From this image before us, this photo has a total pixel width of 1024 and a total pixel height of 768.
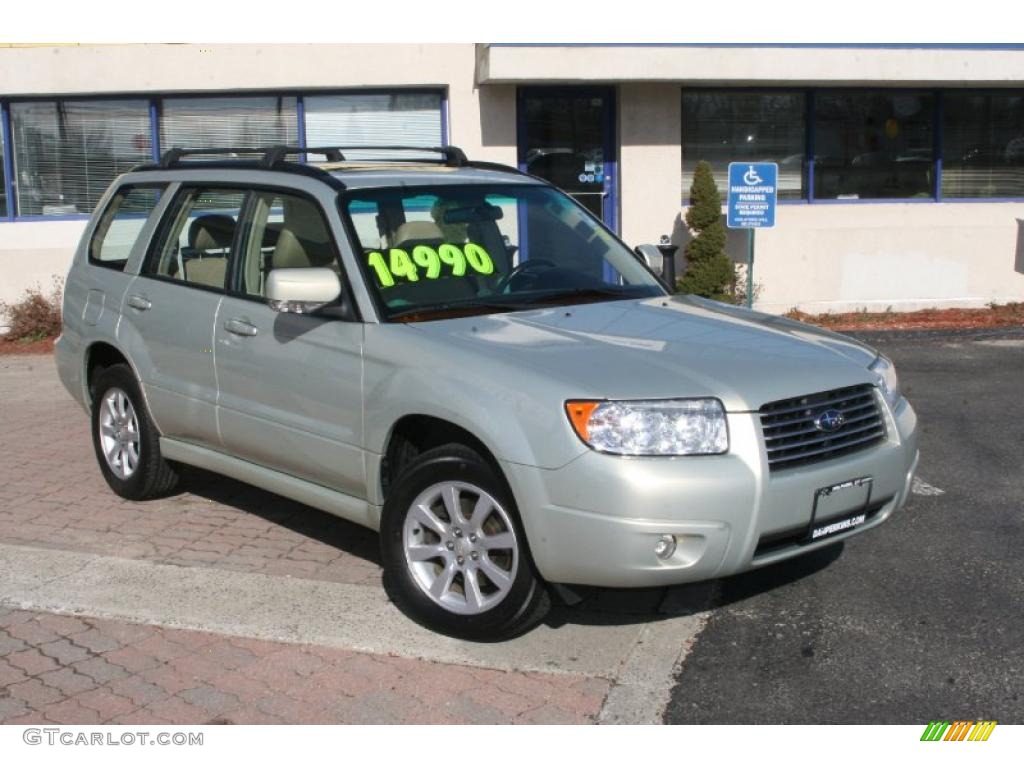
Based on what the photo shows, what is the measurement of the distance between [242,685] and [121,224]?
3.41m

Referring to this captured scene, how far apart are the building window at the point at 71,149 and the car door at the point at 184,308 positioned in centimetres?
754

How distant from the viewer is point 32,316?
13297 millimetres

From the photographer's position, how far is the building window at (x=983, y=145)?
47.4 feet

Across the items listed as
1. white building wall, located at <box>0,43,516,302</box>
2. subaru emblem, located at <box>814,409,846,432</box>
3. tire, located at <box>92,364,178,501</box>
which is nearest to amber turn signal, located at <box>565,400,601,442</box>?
subaru emblem, located at <box>814,409,846,432</box>

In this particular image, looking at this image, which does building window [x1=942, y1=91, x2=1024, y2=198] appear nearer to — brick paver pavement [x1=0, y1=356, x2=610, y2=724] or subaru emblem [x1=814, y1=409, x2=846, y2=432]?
brick paver pavement [x1=0, y1=356, x2=610, y2=724]

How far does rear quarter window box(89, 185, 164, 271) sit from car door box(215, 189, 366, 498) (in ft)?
3.66

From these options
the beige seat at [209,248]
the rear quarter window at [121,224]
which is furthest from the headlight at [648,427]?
the rear quarter window at [121,224]

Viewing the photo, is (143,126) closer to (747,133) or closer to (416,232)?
(747,133)

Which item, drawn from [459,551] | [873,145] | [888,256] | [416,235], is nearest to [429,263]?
[416,235]

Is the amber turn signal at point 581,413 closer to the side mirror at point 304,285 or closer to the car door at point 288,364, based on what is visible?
the car door at point 288,364

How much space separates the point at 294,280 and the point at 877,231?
10482 millimetres

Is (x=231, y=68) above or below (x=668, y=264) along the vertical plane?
above

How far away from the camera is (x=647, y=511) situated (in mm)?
4215
